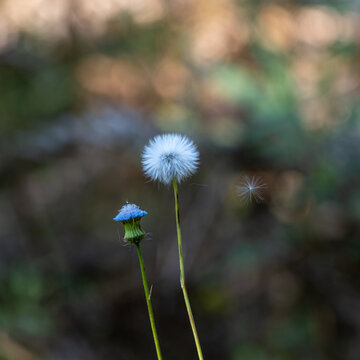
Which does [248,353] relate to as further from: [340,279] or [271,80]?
[271,80]

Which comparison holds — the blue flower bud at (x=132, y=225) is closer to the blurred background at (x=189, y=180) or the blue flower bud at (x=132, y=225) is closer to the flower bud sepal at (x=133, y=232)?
the flower bud sepal at (x=133, y=232)

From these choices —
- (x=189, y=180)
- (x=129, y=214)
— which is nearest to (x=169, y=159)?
(x=129, y=214)

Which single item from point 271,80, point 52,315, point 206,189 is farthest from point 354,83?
point 52,315

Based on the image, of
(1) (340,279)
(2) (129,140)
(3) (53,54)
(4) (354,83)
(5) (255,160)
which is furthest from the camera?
(3) (53,54)

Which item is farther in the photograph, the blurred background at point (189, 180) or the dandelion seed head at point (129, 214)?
the blurred background at point (189, 180)

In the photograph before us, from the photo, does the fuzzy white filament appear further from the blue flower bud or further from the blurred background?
the blurred background

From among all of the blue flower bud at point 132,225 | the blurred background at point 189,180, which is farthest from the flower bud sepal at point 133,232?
the blurred background at point 189,180
